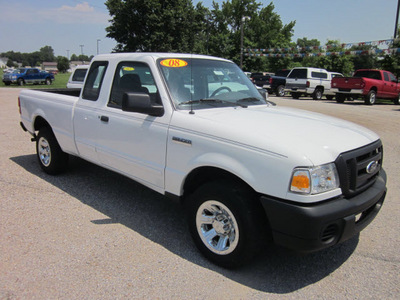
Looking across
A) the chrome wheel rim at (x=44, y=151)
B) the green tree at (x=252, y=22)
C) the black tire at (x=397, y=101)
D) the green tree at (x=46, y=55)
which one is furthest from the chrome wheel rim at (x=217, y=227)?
the green tree at (x=46, y=55)

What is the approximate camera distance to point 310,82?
68.6 feet

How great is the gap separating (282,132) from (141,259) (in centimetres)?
174

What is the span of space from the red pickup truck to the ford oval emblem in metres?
16.4

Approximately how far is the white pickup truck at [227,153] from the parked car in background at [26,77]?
31154mm

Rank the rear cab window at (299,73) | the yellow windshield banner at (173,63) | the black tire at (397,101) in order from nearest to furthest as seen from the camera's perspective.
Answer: the yellow windshield banner at (173,63) < the black tire at (397,101) < the rear cab window at (299,73)

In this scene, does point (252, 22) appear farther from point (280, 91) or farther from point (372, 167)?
point (372, 167)

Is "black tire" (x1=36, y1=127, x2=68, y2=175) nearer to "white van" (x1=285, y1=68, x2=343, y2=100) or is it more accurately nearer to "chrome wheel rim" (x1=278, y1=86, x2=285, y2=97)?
"white van" (x1=285, y1=68, x2=343, y2=100)

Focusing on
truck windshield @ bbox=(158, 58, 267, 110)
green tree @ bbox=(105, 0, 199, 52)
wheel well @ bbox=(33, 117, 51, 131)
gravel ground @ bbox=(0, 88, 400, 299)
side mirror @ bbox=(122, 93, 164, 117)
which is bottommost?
gravel ground @ bbox=(0, 88, 400, 299)

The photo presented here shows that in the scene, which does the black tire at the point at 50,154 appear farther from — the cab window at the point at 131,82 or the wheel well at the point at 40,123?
the cab window at the point at 131,82

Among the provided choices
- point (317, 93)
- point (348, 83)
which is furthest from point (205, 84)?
point (317, 93)

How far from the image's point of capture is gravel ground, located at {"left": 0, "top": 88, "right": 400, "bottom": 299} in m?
2.66

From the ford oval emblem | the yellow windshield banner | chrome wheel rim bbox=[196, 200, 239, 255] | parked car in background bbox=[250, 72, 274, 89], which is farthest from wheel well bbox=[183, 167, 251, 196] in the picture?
parked car in background bbox=[250, 72, 274, 89]

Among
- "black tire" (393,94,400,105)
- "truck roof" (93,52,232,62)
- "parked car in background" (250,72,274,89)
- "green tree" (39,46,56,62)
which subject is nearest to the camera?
"truck roof" (93,52,232,62)

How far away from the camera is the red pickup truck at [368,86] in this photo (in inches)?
688
